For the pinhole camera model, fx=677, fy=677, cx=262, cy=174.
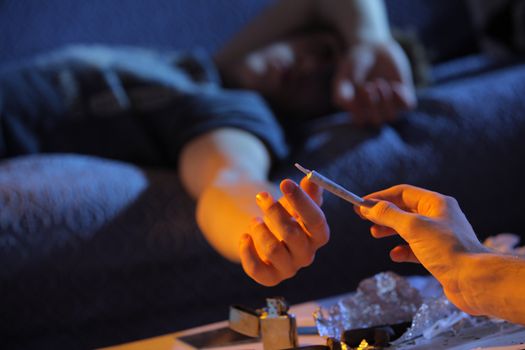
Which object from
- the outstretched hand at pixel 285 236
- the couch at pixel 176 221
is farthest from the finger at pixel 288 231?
the couch at pixel 176 221

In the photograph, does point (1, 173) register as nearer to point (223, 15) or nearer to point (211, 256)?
point (211, 256)

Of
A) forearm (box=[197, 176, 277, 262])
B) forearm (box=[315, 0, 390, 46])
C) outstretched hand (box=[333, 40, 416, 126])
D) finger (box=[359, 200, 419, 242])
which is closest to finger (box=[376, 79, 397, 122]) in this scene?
outstretched hand (box=[333, 40, 416, 126])

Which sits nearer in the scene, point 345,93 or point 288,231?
point 288,231

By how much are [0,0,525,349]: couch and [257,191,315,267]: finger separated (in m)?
0.39

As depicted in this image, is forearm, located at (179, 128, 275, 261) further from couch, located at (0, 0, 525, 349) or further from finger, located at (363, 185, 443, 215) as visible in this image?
finger, located at (363, 185, 443, 215)

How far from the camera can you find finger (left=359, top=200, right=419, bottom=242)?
490 millimetres

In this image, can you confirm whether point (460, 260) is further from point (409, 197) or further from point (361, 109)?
point (361, 109)

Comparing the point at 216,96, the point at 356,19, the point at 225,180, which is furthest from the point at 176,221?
the point at 356,19

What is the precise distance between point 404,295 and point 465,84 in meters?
0.69

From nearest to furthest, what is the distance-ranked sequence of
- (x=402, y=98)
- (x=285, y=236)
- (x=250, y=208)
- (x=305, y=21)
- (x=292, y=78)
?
(x=285, y=236) < (x=250, y=208) < (x=402, y=98) < (x=292, y=78) < (x=305, y=21)

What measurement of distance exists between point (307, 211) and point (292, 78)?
2.59 feet

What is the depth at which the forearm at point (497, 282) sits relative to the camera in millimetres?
463

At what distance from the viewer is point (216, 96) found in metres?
1.13

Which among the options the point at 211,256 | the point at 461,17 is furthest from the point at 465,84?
the point at 211,256
